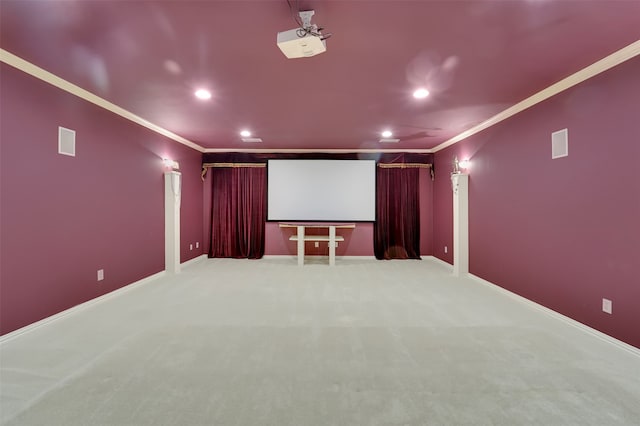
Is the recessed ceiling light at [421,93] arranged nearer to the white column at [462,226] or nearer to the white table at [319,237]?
the white column at [462,226]

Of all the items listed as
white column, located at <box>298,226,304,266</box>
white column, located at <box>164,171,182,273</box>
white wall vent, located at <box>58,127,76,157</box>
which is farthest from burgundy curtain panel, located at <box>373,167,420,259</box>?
white wall vent, located at <box>58,127,76,157</box>

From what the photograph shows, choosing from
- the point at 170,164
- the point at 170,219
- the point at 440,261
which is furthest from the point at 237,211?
the point at 440,261

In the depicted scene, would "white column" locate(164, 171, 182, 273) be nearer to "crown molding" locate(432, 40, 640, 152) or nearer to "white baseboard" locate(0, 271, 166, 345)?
"white baseboard" locate(0, 271, 166, 345)

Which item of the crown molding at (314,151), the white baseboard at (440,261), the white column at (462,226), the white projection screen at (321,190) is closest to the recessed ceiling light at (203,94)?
the crown molding at (314,151)

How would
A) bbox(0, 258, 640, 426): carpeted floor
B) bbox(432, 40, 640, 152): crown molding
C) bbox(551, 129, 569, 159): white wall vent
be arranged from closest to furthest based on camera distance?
1. bbox(0, 258, 640, 426): carpeted floor
2. bbox(432, 40, 640, 152): crown molding
3. bbox(551, 129, 569, 159): white wall vent

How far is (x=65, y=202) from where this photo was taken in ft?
9.72

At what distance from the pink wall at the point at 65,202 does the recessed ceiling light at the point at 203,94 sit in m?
1.28

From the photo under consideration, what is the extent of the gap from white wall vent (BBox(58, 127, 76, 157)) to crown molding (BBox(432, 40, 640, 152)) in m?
5.03

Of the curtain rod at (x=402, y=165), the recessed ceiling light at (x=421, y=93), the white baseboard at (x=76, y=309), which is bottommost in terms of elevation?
the white baseboard at (x=76, y=309)

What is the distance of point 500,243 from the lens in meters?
3.94

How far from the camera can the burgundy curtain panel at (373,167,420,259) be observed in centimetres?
629

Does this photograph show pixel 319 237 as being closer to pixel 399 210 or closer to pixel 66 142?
pixel 399 210

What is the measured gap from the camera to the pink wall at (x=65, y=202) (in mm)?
2455

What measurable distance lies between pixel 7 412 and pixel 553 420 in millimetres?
3011
